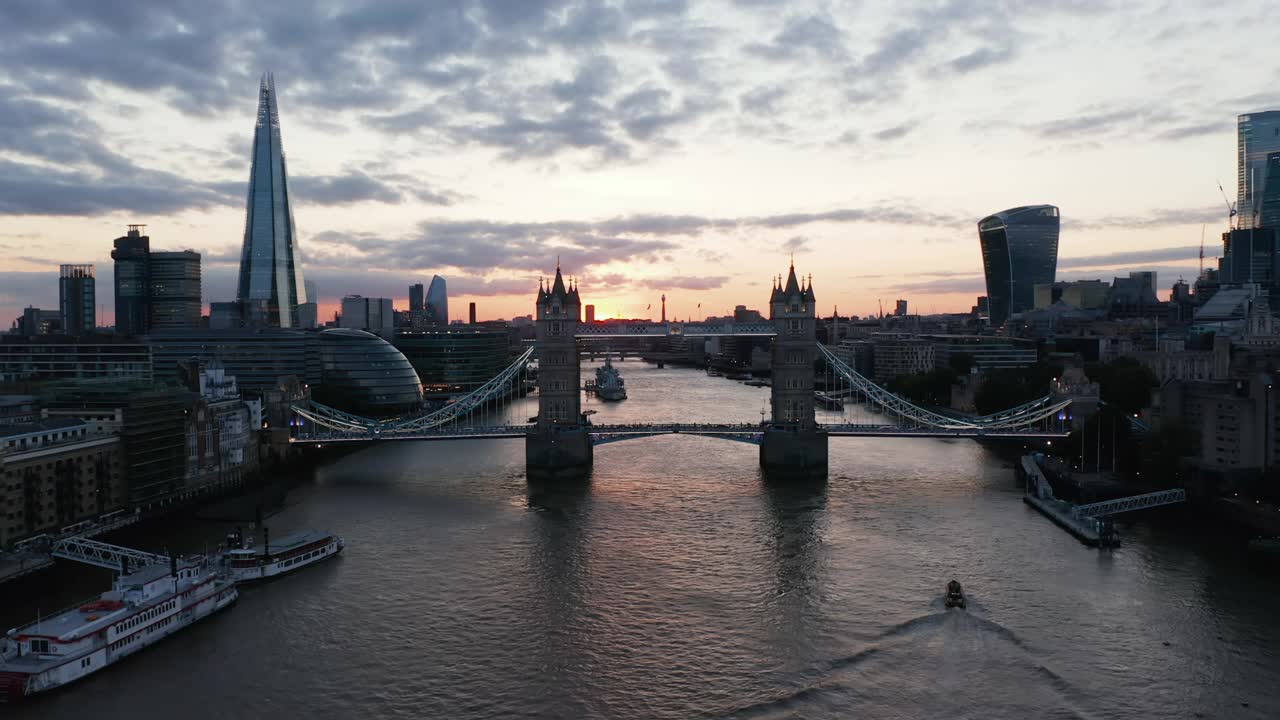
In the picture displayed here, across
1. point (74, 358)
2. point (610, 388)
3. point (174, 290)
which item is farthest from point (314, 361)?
point (174, 290)

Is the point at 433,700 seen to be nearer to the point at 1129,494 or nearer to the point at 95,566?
the point at 95,566

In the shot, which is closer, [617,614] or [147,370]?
[617,614]

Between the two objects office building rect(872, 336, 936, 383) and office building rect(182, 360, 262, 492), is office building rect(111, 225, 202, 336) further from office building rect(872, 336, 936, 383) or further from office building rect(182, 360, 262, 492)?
office building rect(872, 336, 936, 383)

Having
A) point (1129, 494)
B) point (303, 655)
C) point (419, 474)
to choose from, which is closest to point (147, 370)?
point (419, 474)

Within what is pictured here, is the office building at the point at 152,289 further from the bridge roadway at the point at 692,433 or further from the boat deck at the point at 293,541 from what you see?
the boat deck at the point at 293,541

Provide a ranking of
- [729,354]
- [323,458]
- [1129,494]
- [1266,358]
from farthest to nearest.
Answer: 1. [729,354]
2. [323,458]
3. [1266,358]
4. [1129,494]

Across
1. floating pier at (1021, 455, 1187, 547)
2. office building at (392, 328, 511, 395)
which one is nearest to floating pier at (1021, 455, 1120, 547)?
floating pier at (1021, 455, 1187, 547)
